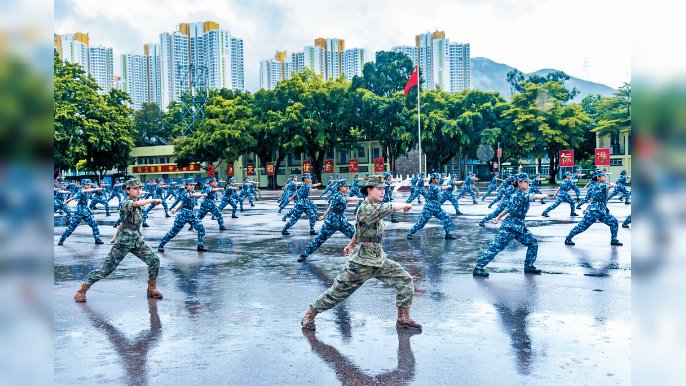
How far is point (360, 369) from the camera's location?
5.41 metres

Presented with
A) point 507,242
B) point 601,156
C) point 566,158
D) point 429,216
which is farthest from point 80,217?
point 601,156

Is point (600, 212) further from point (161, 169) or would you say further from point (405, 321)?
point (161, 169)

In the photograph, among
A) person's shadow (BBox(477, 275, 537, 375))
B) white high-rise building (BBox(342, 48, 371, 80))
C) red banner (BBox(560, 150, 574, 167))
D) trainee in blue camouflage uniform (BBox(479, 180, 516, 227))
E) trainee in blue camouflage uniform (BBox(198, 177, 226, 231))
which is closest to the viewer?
person's shadow (BBox(477, 275, 537, 375))

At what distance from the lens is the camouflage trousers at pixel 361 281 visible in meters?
6.58

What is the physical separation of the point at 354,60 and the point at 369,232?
76.3 m

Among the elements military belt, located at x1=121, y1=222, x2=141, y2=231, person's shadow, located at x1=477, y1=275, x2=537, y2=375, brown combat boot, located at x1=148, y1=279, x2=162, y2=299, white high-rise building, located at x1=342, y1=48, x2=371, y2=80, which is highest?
white high-rise building, located at x1=342, y1=48, x2=371, y2=80

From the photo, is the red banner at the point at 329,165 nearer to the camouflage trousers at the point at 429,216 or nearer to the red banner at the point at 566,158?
the red banner at the point at 566,158

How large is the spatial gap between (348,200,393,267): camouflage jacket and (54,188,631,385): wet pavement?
0.80m

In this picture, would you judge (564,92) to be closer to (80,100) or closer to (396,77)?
(396,77)

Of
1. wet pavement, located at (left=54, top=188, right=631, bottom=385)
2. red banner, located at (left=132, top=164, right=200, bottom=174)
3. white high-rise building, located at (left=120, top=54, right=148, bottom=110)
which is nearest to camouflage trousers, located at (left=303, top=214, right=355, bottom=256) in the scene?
wet pavement, located at (left=54, top=188, right=631, bottom=385)

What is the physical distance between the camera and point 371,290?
29.1 feet

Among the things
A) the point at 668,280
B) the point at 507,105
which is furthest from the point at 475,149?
the point at 668,280

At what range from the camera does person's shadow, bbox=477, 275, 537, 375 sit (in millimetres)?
5594

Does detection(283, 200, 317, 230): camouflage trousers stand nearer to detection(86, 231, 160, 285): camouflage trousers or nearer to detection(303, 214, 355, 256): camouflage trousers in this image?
detection(303, 214, 355, 256): camouflage trousers
